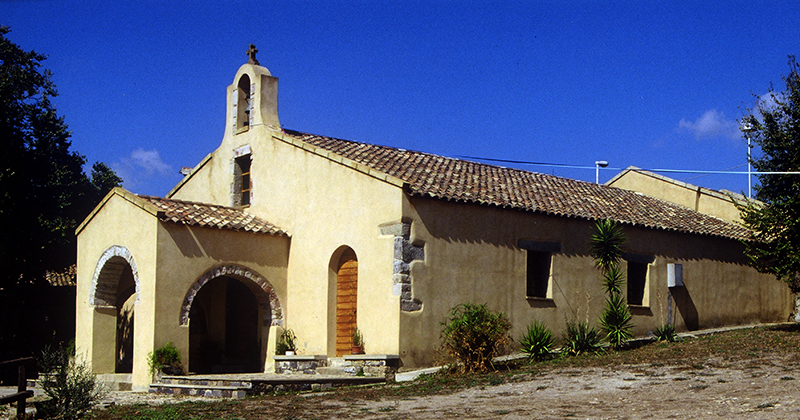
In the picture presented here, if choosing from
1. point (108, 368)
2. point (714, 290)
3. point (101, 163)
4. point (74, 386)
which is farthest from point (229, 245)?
point (101, 163)

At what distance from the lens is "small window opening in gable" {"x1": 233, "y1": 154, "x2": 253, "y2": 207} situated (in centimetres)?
2070

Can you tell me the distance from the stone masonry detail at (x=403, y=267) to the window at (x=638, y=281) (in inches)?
293

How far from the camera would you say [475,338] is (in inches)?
591

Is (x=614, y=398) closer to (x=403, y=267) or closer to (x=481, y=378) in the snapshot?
(x=481, y=378)

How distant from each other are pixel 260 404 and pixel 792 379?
827cm

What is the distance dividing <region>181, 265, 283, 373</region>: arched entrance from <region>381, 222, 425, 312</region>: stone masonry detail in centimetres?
445

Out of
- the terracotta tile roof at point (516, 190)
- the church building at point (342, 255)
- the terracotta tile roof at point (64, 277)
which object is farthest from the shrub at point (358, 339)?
the terracotta tile roof at point (64, 277)

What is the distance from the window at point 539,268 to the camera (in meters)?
18.4

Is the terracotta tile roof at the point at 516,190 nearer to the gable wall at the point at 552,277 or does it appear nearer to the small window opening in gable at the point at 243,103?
the gable wall at the point at 552,277

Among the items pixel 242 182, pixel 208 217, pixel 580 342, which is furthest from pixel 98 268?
pixel 580 342

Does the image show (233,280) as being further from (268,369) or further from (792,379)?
(792,379)

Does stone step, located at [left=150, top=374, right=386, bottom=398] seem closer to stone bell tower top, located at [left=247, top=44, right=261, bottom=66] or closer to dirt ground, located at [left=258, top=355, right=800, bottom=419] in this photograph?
dirt ground, located at [left=258, top=355, right=800, bottom=419]

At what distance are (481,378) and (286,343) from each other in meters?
5.66

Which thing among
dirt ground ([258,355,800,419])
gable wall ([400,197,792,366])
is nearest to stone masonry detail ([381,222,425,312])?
gable wall ([400,197,792,366])
